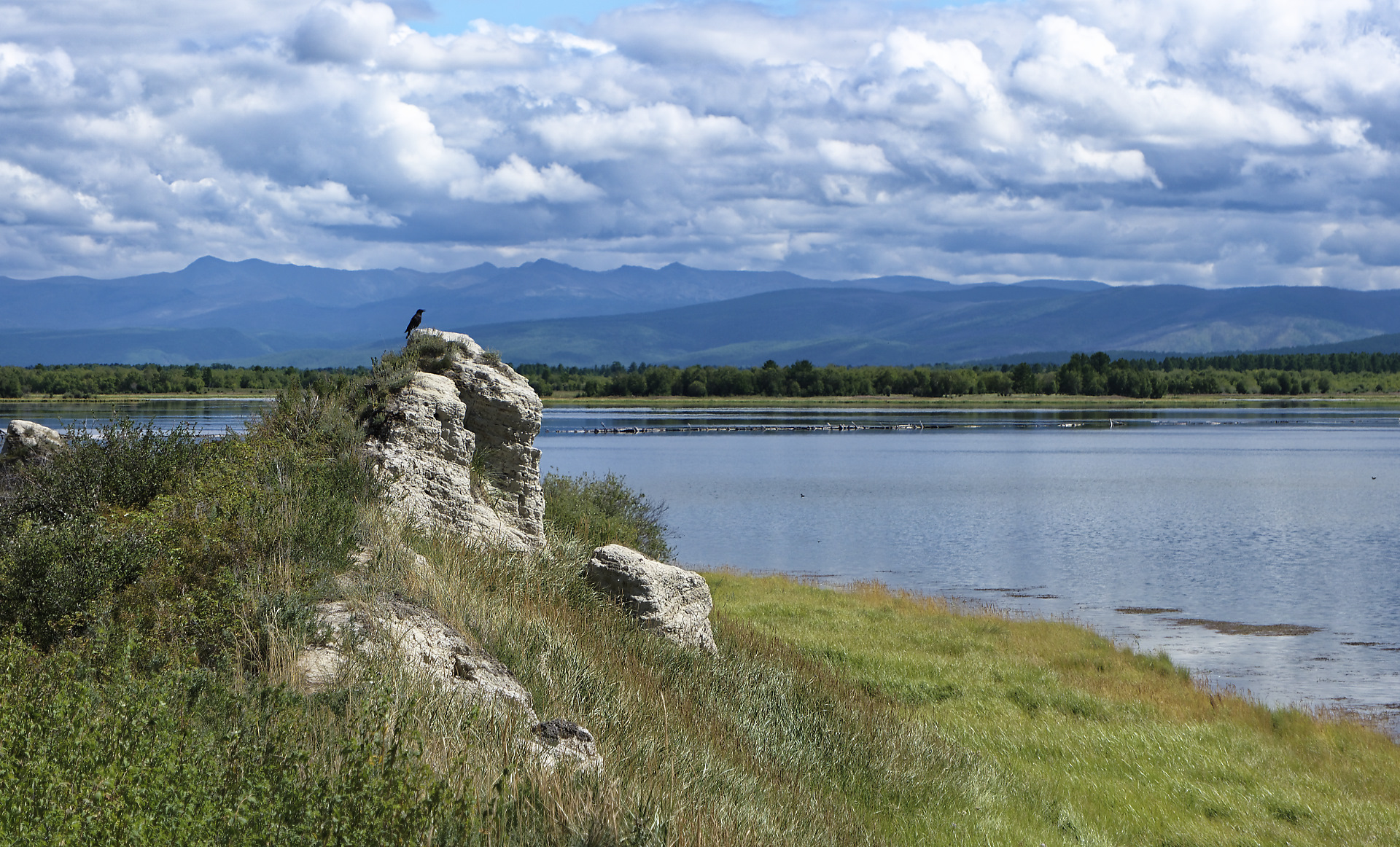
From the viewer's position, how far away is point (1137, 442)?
9019cm

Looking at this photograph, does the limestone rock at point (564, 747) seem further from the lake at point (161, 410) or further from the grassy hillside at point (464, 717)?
the lake at point (161, 410)

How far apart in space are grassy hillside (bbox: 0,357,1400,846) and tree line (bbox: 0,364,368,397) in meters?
101

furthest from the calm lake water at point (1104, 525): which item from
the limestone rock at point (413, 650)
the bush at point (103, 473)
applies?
the limestone rock at point (413, 650)

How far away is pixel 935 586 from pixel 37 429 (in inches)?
945

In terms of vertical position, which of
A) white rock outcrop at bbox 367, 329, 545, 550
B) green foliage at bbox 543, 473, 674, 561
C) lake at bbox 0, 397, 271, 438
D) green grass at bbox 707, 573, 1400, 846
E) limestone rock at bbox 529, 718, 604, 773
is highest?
white rock outcrop at bbox 367, 329, 545, 550

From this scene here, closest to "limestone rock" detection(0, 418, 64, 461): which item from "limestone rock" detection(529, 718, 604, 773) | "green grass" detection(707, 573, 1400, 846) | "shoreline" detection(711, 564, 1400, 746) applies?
"limestone rock" detection(529, 718, 604, 773)

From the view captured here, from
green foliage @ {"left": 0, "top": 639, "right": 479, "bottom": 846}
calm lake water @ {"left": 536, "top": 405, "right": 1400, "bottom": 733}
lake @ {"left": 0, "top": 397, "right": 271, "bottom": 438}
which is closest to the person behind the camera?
green foliage @ {"left": 0, "top": 639, "right": 479, "bottom": 846}

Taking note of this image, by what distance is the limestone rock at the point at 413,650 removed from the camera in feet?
25.1

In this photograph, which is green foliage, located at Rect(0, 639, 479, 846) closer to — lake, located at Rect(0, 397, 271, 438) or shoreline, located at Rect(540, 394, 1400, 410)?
lake, located at Rect(0, 397, 271, 438)

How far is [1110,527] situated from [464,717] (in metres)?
40.2

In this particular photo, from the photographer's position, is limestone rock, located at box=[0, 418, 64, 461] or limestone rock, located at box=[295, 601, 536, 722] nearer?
limestone rock, located at box=[295, 601, 536, 722]

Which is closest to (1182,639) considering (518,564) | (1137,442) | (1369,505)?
(518,564)

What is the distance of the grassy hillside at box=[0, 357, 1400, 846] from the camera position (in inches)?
196

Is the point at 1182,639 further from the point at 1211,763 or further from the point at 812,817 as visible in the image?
the point at 812,817
